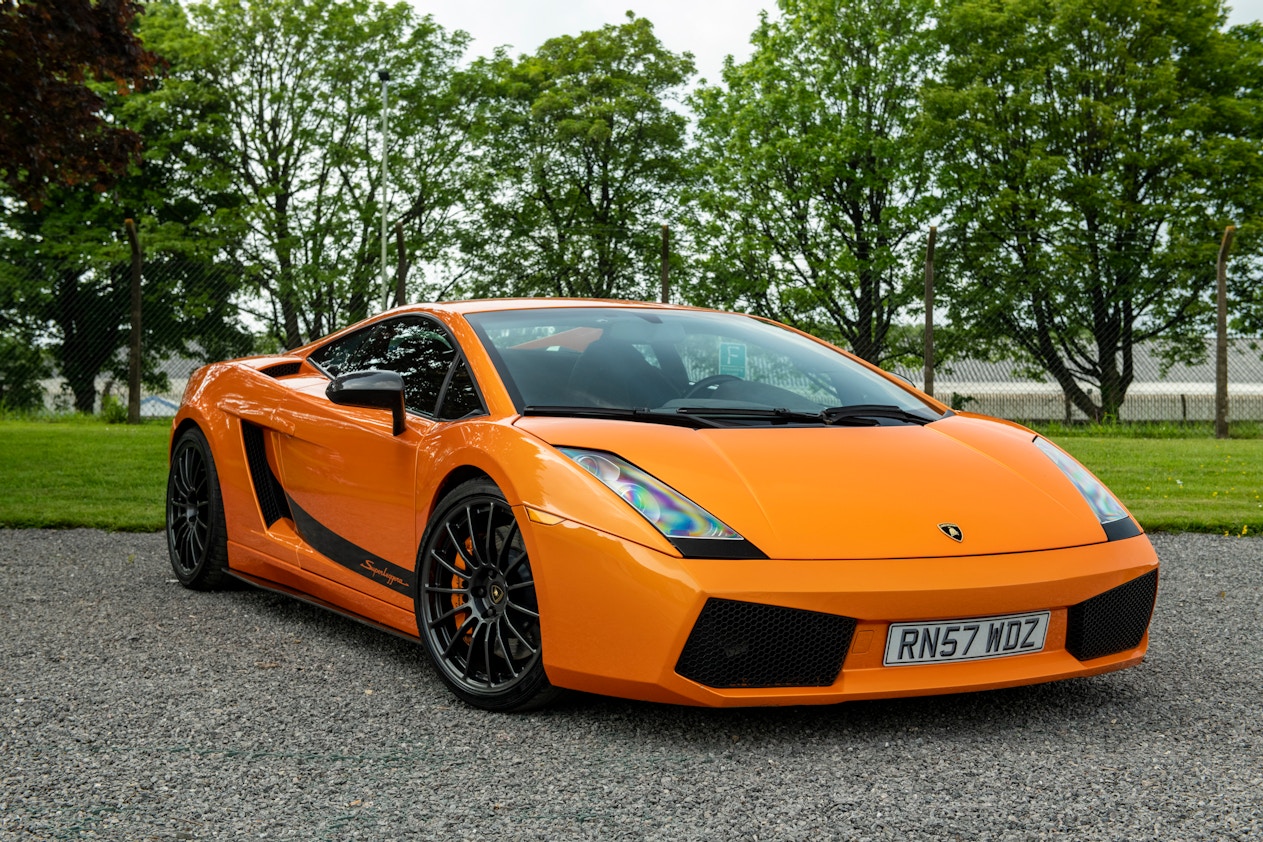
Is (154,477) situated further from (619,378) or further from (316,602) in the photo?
(619,378)

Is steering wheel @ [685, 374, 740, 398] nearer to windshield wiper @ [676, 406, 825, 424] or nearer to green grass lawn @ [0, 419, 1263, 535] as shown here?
windshield wiper @ [676, 406, 825, 424]

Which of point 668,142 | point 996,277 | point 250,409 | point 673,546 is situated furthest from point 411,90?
point 673,546

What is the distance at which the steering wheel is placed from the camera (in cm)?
380

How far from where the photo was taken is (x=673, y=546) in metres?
2.85

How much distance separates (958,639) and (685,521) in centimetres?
74

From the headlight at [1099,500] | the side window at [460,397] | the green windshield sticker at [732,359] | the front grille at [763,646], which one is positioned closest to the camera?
the front grille at [763,646]

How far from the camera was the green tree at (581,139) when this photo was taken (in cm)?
3278

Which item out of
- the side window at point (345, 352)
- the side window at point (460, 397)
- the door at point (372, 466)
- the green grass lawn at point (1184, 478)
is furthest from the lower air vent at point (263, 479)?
the green grass lawn at point (1184, 478)

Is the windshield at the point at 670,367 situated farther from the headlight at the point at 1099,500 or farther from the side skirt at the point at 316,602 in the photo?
the side skirt at the point at 316,602

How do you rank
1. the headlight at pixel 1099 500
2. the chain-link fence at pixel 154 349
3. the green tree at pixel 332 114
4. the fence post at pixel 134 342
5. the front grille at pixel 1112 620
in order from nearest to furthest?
the front grille at pixel 1112 620
the headlight at pixel 1099 500
the fence post at pixel 134 342
the chain-link fence at pixel 154 349
the green tree at pixel 332 114

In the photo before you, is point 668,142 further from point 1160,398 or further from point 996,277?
point 1160,398

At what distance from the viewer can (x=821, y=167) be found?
29375 mm

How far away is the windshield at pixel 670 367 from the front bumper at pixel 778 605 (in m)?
0.70

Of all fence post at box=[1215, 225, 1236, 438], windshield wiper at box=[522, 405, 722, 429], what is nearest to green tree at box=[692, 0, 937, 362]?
fence post at box=[1215, 225, 1236, 438]
